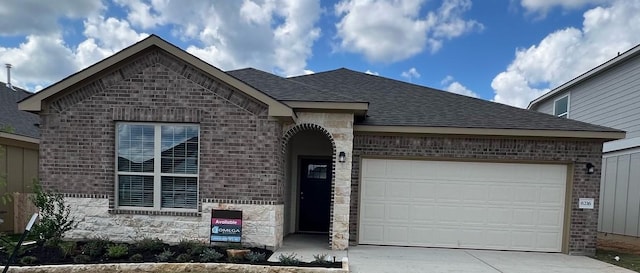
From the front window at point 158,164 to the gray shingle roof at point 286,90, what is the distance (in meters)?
1.75

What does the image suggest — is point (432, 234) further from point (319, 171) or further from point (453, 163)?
point (319, 171)

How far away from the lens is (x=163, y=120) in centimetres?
716

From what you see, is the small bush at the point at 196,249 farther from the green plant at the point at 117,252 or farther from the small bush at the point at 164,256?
the green plant at the point at 117,252

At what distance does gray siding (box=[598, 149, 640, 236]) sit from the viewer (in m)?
10.2

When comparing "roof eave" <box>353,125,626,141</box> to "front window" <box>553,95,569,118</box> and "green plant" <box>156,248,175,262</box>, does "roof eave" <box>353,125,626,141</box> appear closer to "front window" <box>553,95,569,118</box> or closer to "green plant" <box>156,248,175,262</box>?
"green plant" <box>156,248,175,262</box>

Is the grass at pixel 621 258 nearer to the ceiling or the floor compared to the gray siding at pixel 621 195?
nearer to the floor

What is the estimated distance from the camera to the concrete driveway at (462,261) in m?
6.34

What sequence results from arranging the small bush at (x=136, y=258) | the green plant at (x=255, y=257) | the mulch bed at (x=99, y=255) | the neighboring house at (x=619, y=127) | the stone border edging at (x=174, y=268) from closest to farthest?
1. the stone border edging at (x=174, y=268)
2. the mulch bed at (x=99, y=255)
3. the small bush at (x=136, y=258)
4. the green plant at (x=255, y=257)
5. the neighboring house at (x=619, y=127)

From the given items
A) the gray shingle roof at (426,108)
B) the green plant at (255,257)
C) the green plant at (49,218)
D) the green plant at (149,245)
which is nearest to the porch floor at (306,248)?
the green plant at (255,257)

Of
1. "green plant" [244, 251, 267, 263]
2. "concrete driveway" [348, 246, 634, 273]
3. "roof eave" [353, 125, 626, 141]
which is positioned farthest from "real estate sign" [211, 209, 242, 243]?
"roof eave" [353, 125, 626, 141]

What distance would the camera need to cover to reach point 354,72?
12062mm

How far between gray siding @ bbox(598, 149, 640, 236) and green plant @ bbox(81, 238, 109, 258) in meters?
13.0

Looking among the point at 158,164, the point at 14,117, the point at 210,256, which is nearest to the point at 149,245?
the point at 210,256

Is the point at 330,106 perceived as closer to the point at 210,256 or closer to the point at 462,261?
the point at 210,256
